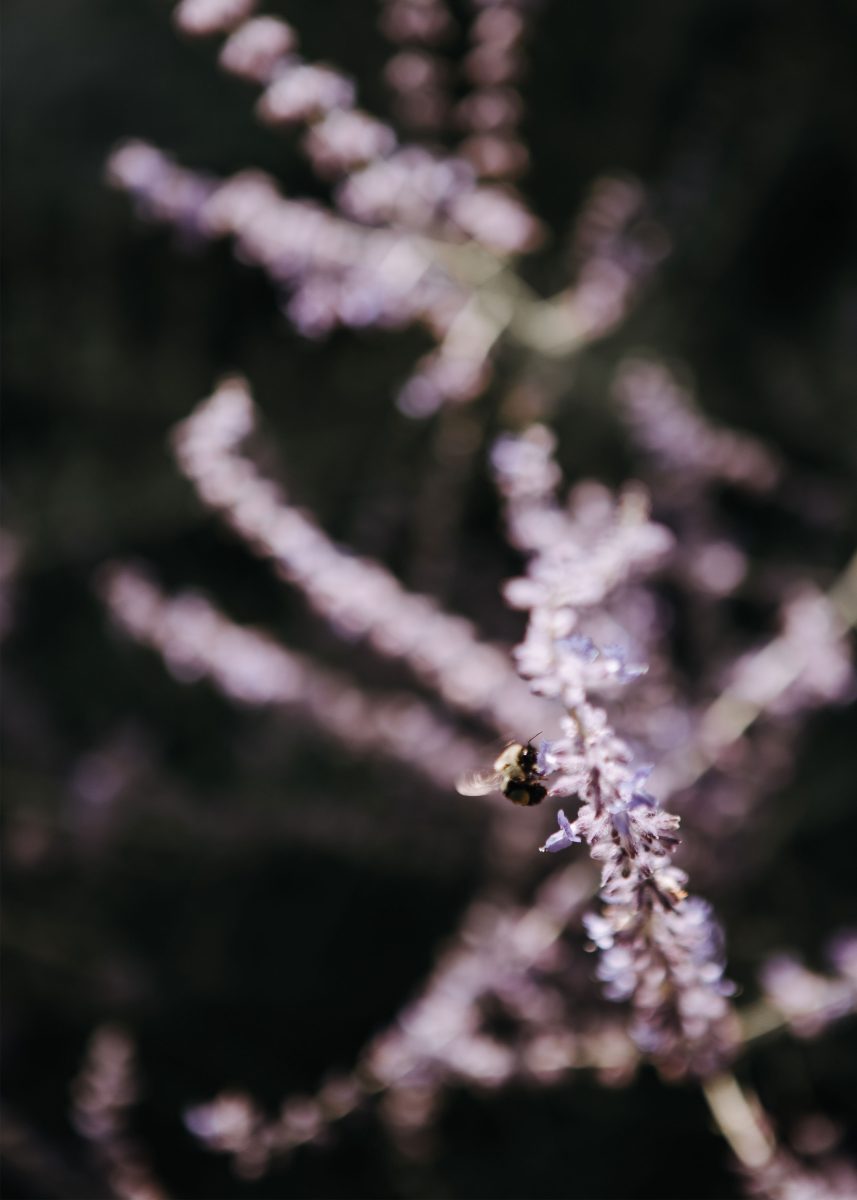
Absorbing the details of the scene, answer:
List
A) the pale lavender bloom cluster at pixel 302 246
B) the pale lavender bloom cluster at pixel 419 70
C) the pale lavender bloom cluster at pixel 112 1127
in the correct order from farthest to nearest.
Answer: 1. the pale lavender bloom cluster at pixel 112 1127
2. the pale lavender bloom cluster at pixel 419 70
3. the pale lavender bloom cluster at pixel 302 246

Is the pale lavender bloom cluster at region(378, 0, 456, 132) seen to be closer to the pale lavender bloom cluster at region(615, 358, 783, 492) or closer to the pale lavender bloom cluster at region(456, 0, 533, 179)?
the pale lavender bloom cluster at region(456, 0, 533, 179)

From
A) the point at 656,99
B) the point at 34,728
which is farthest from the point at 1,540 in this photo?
the point at 656,99

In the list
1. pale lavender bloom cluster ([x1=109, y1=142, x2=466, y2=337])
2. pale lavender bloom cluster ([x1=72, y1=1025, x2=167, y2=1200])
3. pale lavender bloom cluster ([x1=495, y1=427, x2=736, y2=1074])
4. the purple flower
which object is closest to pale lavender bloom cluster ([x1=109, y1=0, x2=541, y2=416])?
pale lavender bloom cluster ([x1=109, y1=142, x2=466, y2=337])

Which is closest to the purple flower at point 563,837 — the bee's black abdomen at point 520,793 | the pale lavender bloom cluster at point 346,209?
the bee's black abdomen at point 520,793

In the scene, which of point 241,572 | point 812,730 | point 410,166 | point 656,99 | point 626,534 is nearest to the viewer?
point 626,534

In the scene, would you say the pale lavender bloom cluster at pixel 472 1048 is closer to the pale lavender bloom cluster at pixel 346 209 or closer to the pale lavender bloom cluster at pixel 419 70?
the pale lavender bloom cluster at pixel 346 209

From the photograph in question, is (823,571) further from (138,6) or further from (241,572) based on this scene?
(138,6)
